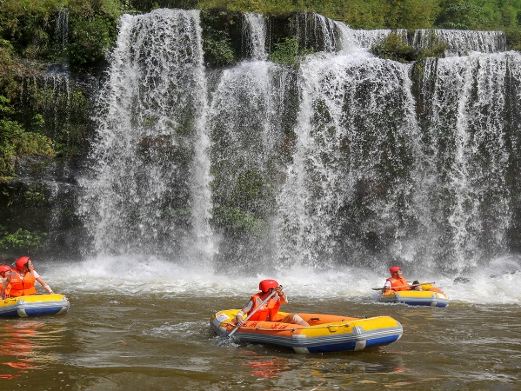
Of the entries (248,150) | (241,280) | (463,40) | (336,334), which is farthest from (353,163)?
(336,334)

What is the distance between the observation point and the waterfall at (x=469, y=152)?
1581cm

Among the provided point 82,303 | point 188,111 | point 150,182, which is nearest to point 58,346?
point 82,303

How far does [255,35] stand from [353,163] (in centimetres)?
545

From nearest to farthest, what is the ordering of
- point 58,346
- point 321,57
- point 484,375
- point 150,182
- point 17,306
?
point 484,375 → point 58,346 → point 17,306 → point 150,182 → point 321,57

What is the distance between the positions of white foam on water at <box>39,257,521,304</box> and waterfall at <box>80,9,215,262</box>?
2.40 ft

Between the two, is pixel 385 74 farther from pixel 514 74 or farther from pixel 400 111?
pixel 514 74

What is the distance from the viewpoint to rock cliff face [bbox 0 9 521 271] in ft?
51.4

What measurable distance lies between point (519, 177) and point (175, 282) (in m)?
9.56

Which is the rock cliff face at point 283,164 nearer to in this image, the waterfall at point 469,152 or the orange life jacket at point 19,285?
the waterfall at point 469,152

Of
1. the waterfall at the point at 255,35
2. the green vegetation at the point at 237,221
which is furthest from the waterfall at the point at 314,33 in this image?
the green vegetation at the point at 237,221

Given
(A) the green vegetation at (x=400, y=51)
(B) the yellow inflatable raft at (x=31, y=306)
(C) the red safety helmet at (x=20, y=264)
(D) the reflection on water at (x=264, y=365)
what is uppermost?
(A) the green vegetation at (x=400, y=51)

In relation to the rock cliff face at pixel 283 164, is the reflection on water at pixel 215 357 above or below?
below

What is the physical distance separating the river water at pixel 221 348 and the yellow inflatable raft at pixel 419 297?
25 centimetres

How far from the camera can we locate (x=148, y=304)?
1068 cm
